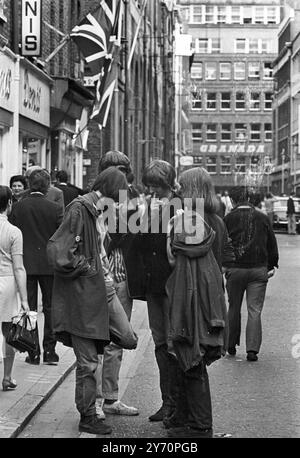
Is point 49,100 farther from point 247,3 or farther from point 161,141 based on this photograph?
point 247,3

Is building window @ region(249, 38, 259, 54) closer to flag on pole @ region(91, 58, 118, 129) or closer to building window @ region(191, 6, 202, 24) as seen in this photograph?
building window @ region(191, 6, 202, 24)

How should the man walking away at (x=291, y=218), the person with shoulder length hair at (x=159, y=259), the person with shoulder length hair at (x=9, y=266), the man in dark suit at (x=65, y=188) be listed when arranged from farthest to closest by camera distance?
the man walking away at (x=291, y=218)
the man in dark suit at (x=65, y=188)
the person with shoulder length hair at (x=9, y=266)
the person with shoulder length hair at (x=159, y=259)

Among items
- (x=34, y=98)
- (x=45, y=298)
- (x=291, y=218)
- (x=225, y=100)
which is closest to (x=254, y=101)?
(x=225, y=100)

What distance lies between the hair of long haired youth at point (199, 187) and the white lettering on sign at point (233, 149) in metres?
107

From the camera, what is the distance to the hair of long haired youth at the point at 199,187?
6.88m

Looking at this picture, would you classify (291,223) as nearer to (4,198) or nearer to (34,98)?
(34,98)

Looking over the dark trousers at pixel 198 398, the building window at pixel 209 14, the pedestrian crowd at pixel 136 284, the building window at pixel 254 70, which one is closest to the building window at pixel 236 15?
the building window at pixel 209 14

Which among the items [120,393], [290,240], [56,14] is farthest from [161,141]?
[120,393]

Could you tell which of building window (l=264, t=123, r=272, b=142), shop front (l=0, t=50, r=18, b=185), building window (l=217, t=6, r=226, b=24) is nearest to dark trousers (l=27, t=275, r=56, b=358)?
shop front (l=0, t=50, r=18, b=185)

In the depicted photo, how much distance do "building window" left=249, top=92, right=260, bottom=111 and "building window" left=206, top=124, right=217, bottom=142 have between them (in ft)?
16.0

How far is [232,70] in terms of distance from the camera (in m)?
115

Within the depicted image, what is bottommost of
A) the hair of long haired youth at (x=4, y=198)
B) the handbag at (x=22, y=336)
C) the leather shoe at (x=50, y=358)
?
the leather shoe at (x=50, y=358)

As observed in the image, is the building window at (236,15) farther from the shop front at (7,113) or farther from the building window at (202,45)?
the shop front at (7,113)

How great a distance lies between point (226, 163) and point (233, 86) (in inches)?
356
